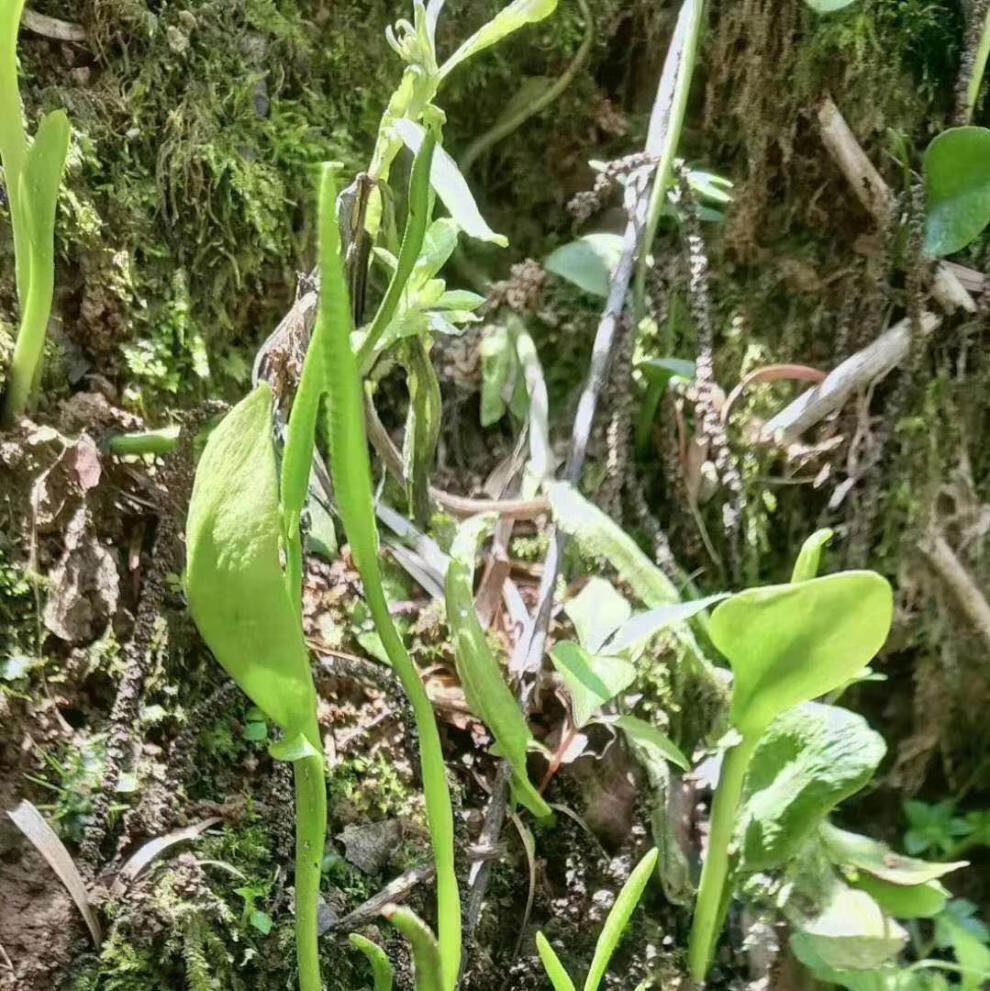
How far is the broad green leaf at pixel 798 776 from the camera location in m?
0.70

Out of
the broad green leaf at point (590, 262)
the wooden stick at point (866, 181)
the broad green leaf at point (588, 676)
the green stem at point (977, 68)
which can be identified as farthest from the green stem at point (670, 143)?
the broad green leaf at point (588, 676)

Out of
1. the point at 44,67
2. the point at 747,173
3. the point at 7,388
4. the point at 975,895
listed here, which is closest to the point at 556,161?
the point at 747,173

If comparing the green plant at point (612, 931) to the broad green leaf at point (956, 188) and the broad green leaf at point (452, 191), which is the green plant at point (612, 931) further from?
the broad green leaf at point (956, 188)

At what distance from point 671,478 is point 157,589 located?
0.47 meters

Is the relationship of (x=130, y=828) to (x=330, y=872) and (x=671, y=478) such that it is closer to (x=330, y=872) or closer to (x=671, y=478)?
(x=330, y=872)

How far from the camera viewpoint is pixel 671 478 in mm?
921

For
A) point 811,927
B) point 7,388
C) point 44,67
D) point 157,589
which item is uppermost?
point 44,67

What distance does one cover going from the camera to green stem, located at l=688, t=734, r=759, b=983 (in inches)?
27.2

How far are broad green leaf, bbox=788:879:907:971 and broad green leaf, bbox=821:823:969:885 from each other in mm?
26

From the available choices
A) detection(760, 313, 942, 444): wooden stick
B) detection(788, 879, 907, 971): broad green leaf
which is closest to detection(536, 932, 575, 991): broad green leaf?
detection(788, 879, 907, 971): broad green leaf

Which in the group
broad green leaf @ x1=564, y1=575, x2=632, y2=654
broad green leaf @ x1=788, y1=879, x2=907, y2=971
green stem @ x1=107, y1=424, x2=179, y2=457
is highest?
green stem @ x1=107, y1=424, x2=179, y2=457

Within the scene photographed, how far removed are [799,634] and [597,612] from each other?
7.5 inches

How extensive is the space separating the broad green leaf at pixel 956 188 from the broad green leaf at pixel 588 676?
503 mm

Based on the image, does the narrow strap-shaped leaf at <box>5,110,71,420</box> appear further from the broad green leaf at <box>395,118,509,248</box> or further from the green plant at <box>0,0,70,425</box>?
the broad green leaf at <box>395,118,509,248</box>
